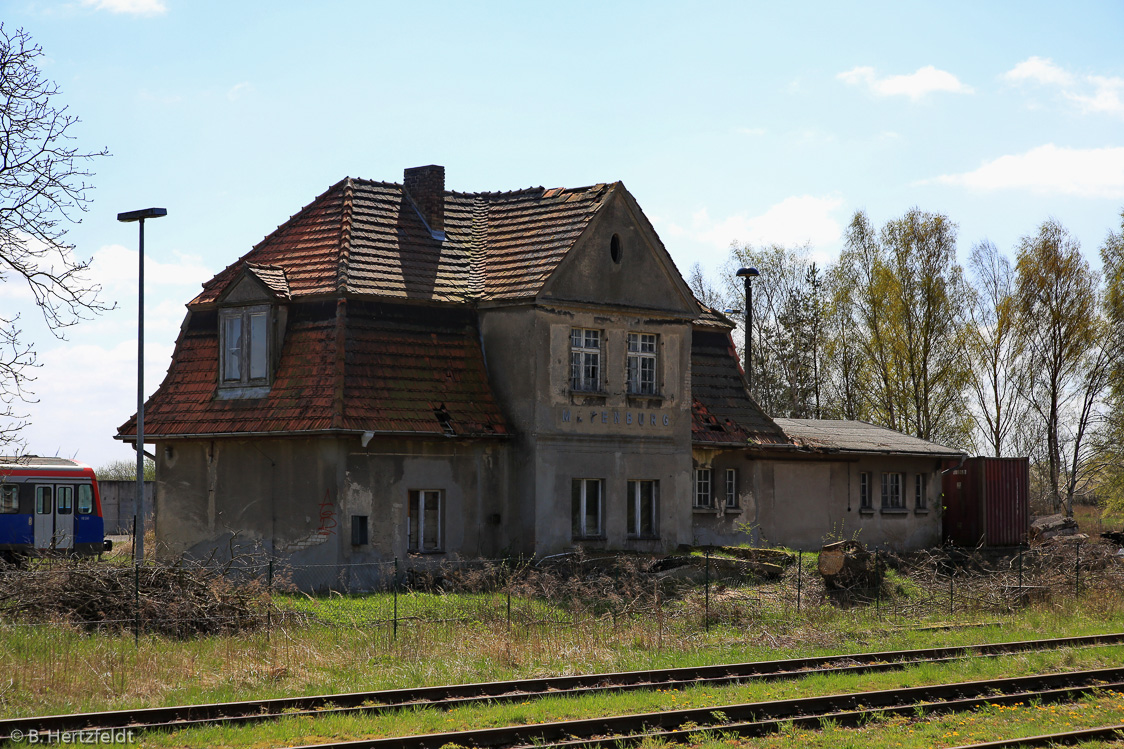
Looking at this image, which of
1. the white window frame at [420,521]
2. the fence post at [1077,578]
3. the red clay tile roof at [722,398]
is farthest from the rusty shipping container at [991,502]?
the white window frame at [420,521]

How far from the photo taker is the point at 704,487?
2995cm

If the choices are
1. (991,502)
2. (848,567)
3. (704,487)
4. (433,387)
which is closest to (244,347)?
(433,387)

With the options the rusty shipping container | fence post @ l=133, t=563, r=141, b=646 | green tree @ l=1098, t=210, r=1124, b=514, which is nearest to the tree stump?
the rusty shipping container

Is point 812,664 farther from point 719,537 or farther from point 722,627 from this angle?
point 719,537

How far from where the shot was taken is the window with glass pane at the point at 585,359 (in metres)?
25.7

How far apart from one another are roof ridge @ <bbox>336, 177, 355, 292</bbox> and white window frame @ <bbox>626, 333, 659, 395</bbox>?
264 inches

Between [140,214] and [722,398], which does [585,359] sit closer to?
[722,398]

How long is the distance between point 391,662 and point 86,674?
3772 millimetres

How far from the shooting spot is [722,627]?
19.3m

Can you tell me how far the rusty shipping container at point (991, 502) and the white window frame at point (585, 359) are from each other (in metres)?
15.1

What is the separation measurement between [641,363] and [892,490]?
12447 millimetres

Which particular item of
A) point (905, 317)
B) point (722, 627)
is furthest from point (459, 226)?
point (905, 317)

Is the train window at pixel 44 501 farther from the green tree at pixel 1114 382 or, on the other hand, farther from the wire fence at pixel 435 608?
the green tree at pixel 1114 382

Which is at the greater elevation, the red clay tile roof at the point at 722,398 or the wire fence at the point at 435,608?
the red clay tile roof at the point at 722,398
